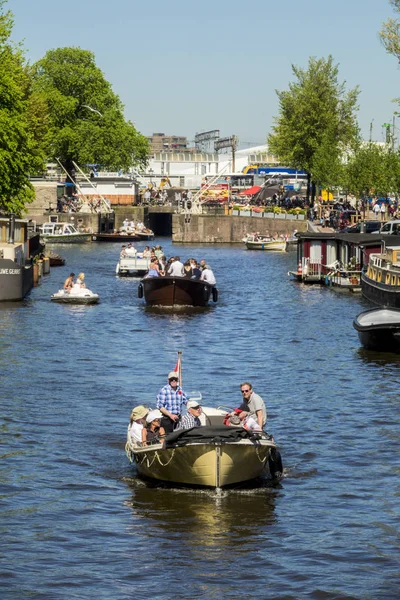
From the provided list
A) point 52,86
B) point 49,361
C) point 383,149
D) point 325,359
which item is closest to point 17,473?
point 49,361

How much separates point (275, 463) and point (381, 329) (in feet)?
60.8

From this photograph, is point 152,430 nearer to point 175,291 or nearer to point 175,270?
point 175,291

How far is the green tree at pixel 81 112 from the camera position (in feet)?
466

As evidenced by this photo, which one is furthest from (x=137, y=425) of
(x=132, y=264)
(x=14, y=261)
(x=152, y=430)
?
(x=132, y=264)

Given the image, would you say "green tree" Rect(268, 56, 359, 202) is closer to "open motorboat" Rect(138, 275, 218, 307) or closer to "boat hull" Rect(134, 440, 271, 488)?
"open motorboat" Rect(138, 275, 218, 307)

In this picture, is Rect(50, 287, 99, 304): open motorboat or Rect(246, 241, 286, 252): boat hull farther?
Rect(246, 241, 286, 252): boat hull

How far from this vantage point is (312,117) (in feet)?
393

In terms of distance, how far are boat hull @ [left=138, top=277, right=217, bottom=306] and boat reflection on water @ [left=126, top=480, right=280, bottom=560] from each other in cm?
3122

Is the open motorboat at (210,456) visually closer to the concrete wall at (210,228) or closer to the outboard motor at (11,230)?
the outboard motor at (11,230)

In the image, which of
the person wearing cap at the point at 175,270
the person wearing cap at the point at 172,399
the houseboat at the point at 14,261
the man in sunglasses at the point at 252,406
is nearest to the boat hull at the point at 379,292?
the person wearing cap at the point at 175,270

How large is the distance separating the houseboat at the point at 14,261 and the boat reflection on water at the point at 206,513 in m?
32.1

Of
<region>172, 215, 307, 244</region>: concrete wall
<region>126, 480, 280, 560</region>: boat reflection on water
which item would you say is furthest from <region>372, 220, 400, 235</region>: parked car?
<region>126, 480, 280, 560</region>: boat reflection on water

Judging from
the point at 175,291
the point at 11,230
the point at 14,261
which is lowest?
the point at 175,291

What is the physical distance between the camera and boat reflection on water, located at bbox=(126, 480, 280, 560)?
22.2 metres
